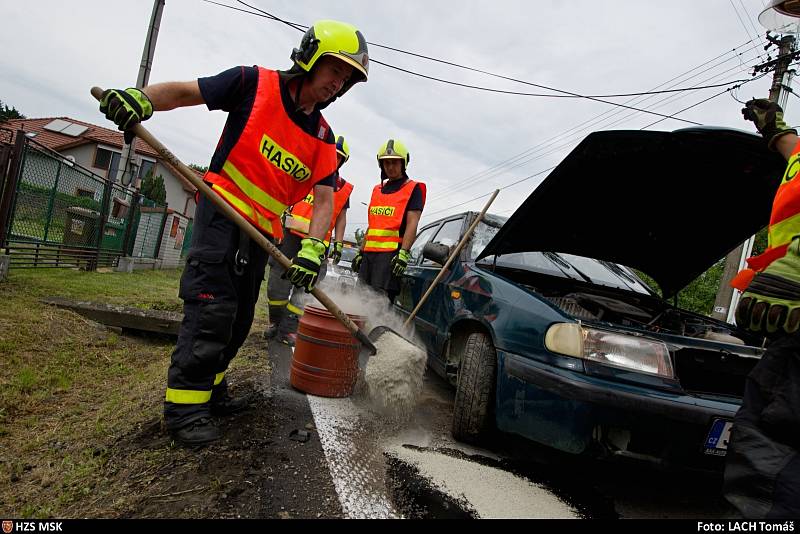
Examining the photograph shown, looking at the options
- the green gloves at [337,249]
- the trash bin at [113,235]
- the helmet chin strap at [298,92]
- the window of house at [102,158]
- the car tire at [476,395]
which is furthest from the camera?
the window of house at [102,158]

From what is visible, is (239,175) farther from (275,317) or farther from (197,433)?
(275,317)

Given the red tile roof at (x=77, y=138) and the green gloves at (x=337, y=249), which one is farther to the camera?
the red tile roof at (x=77, y=138)

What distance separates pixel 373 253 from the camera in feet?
14.3

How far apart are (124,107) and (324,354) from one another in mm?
1774

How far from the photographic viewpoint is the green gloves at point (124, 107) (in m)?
1.96

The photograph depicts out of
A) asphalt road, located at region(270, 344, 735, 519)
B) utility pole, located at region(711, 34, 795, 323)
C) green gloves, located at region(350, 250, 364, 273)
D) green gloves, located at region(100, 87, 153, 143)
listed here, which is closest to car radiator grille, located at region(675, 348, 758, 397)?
asphalt road, located at region(270, 344, 735, 519)

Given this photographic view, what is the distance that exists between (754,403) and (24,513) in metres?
2.59

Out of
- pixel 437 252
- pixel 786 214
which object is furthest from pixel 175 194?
pixel 786 214

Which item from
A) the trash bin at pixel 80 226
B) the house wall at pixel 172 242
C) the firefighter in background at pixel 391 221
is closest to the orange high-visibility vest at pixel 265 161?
the firefighter in background at pixel 391 221

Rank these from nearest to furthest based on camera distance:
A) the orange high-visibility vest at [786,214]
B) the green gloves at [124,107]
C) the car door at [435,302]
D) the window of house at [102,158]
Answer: the orange high-visibility vest at [786,214] → the green gloves at [124,107] → the car door at [435,302] → the window of house at [102,158]

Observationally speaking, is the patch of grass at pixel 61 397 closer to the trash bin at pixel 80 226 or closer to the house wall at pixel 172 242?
Answer: the trash bin at pixel 80 226

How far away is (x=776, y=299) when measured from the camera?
55.9 inches

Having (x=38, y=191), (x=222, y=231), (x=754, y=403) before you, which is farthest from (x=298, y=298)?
(x=38, y=191)

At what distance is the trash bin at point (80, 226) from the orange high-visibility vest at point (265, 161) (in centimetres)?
662
